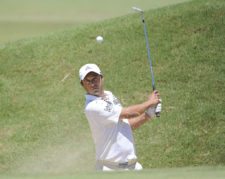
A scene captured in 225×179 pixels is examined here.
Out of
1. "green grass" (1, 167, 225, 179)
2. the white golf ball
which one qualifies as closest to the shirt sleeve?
"green grass" (1, 167, 225, 179)

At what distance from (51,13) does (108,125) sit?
8.07 meters

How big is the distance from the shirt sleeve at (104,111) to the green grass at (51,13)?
7.02 m

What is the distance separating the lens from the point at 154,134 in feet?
30.6

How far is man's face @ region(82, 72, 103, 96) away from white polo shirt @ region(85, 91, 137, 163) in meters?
0.05

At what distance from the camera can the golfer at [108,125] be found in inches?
221

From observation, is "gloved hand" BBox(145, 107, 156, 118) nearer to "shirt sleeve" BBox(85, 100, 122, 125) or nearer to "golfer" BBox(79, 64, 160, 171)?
"golfer" BBox(79, 64, 160, 171)

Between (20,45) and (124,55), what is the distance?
79.8 inches

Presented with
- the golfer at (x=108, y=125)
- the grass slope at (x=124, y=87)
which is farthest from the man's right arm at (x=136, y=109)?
the grass slope at (x=124, y=87)

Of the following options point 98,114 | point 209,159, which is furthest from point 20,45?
point 98,114

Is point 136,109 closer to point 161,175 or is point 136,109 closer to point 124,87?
point 161,175

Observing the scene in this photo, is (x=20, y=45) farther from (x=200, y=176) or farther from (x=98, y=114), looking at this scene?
(x=200, y=176)

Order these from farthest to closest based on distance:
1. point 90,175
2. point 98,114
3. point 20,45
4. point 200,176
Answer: point 20,45
point 98,114
point 90,175
point 200,176

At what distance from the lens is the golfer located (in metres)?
5.61

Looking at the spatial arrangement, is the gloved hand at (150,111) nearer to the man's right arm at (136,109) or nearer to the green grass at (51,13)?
the man's right arm at (136,109)
